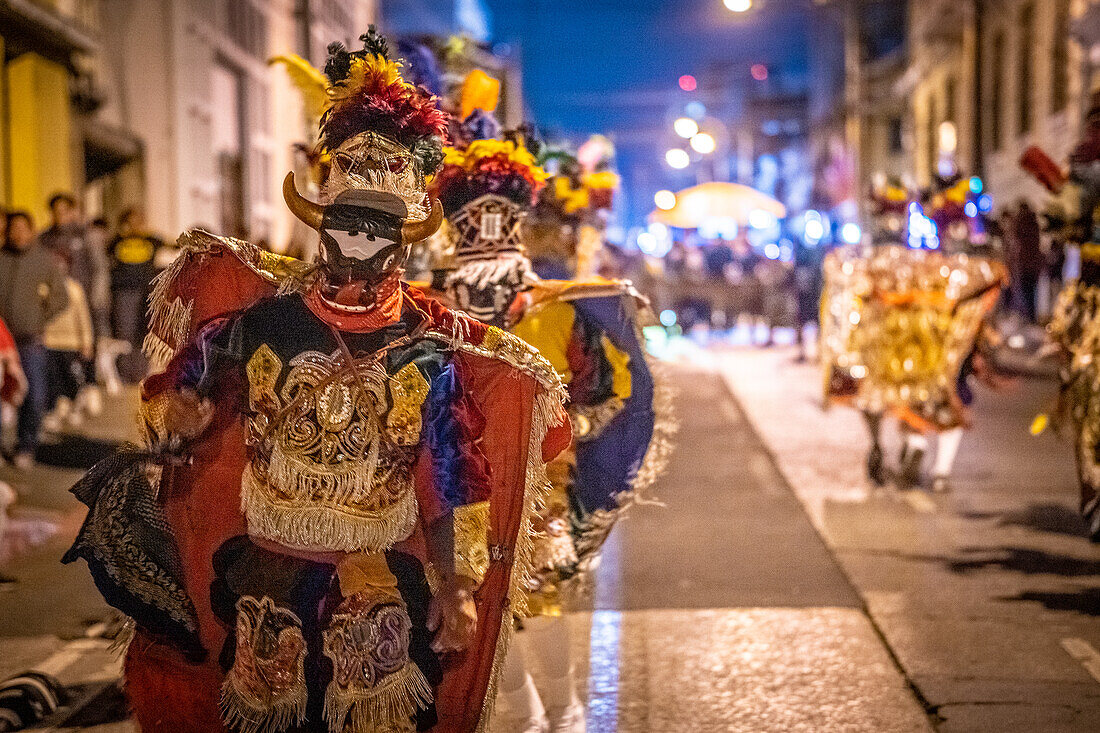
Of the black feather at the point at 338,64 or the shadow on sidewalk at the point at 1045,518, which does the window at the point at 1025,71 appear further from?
the black feather at the point at 338,64

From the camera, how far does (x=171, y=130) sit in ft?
72.7

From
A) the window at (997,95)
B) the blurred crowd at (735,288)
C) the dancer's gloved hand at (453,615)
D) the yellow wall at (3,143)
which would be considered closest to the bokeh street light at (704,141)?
the window at (997,95)

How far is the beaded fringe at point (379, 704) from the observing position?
3398mm

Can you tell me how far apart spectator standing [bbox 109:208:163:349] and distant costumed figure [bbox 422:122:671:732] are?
959 cm

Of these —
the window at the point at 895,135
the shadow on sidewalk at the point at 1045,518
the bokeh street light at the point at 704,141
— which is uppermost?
the window at the point at 895,135

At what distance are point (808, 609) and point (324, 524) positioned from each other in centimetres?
371

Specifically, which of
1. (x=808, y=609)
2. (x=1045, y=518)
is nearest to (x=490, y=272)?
(x=808, y=609)

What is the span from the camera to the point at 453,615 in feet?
11.1

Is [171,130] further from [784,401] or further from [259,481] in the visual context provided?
[259,481]

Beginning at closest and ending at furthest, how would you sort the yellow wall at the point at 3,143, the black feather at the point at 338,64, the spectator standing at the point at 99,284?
the black feather at the point at 338,64
the spectator standing at the point at 99,284
the yellow wall at the point at 3,143

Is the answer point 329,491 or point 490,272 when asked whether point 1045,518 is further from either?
point 329,491

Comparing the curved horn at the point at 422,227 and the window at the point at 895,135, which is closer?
the curved horn at the point at 422,227

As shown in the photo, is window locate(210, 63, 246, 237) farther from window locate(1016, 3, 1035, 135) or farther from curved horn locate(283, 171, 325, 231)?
curved horn locate(283, 171, 325, 231)

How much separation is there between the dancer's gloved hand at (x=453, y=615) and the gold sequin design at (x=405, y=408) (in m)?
0.38
